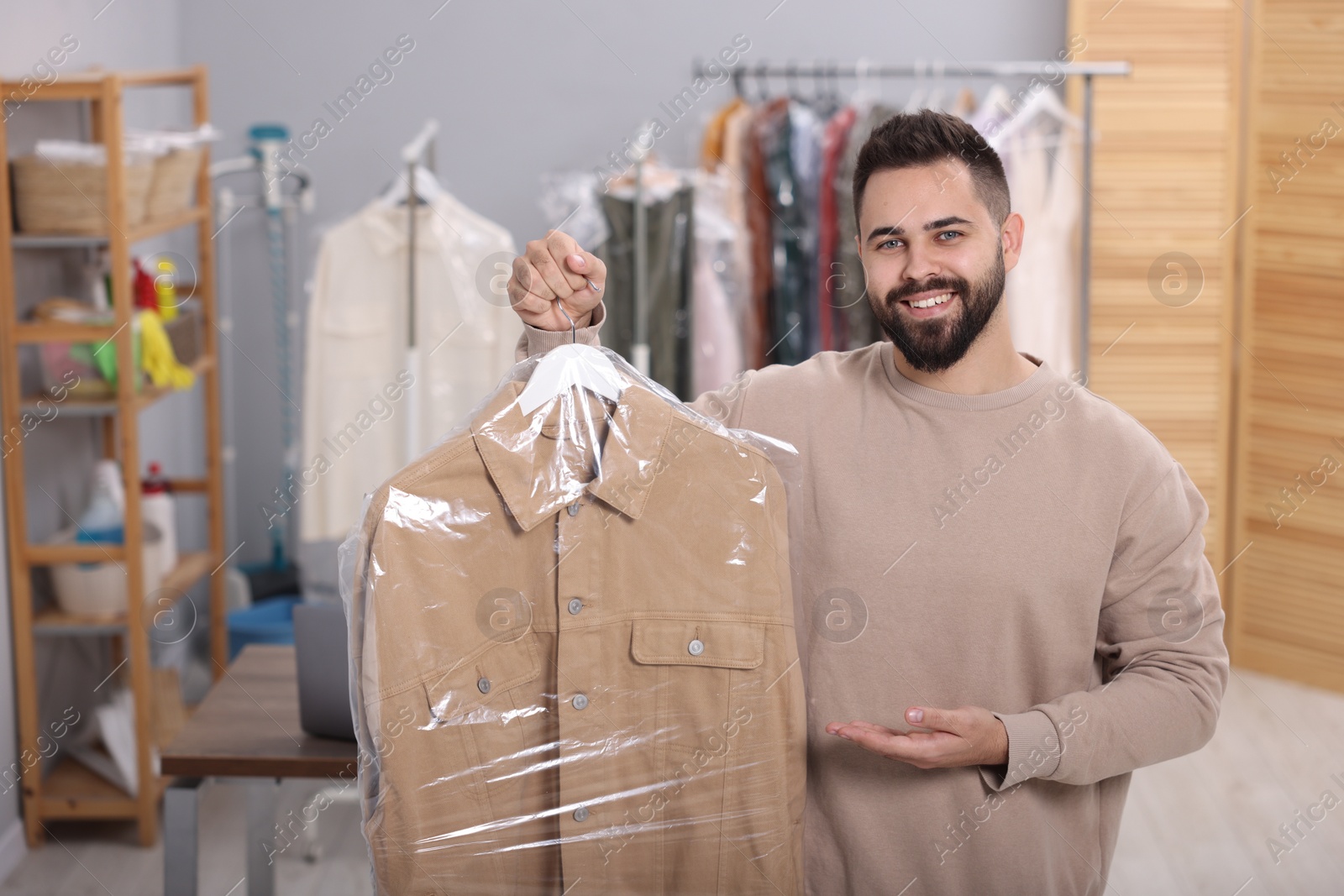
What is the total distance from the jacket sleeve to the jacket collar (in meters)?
0.07

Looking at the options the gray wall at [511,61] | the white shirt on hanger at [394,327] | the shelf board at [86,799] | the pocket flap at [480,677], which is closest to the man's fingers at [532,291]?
the pocket flap at [480,677]

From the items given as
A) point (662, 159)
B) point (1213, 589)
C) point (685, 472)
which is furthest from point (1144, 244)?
point (685, 472)

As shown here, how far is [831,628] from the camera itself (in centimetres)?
137

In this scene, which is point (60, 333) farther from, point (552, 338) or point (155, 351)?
point (552, 338)

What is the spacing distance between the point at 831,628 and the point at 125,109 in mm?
2914

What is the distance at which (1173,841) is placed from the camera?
2.85 m

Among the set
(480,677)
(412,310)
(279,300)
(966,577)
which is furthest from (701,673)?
(279,300)

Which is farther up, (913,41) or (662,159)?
(913,41)

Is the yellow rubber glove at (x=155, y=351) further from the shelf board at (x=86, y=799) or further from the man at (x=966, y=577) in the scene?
the man at (x=966, y=577)

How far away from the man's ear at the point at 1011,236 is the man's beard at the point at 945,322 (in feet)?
0.15

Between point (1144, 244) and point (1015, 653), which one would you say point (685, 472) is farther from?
point (1144, 244)

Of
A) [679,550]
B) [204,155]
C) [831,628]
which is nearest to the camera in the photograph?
[679,550]

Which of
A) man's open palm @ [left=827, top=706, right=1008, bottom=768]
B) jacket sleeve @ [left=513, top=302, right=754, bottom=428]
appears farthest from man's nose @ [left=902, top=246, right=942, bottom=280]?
man's open palm @ [left=827, top=706, right=1008, bottom=768]

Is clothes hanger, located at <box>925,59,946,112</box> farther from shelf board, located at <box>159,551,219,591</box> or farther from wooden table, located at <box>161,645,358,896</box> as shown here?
shelf board, located at <box>159,551,219,591</box>
